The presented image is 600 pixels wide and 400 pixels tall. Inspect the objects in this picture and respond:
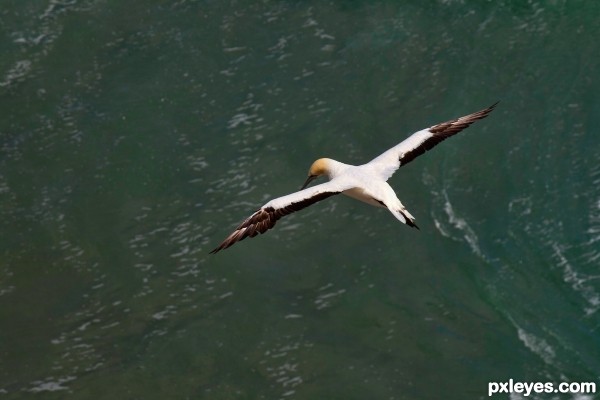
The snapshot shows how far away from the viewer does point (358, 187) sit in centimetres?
1600

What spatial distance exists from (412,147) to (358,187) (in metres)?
1.28

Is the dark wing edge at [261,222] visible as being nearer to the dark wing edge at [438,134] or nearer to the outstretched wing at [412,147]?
the outstretched wing at [412,147]

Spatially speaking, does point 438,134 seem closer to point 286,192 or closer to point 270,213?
point 270,213

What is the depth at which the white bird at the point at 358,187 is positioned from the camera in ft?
50.7

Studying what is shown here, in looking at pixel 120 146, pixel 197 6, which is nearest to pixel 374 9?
pixel 197 6

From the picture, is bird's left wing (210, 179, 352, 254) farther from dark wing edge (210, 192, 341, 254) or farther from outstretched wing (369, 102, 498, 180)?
outstretched wing (369, 102, 498, 180)

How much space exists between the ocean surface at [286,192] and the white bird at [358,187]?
2.79 metres

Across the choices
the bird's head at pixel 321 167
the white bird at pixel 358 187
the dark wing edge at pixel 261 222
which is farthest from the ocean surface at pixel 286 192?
the dark wing edge at pixel 261 222

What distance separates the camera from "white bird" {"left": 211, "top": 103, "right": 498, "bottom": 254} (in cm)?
1545

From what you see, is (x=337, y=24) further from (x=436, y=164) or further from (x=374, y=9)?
(x=436, y=164)

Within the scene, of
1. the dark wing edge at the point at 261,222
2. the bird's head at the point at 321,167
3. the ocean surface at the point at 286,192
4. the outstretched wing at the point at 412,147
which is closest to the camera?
the dark wing edge at the point at 261,222

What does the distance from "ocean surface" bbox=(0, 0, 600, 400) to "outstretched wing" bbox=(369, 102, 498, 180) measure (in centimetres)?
289

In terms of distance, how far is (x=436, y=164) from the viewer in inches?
840

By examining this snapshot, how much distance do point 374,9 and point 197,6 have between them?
3.45 metres
